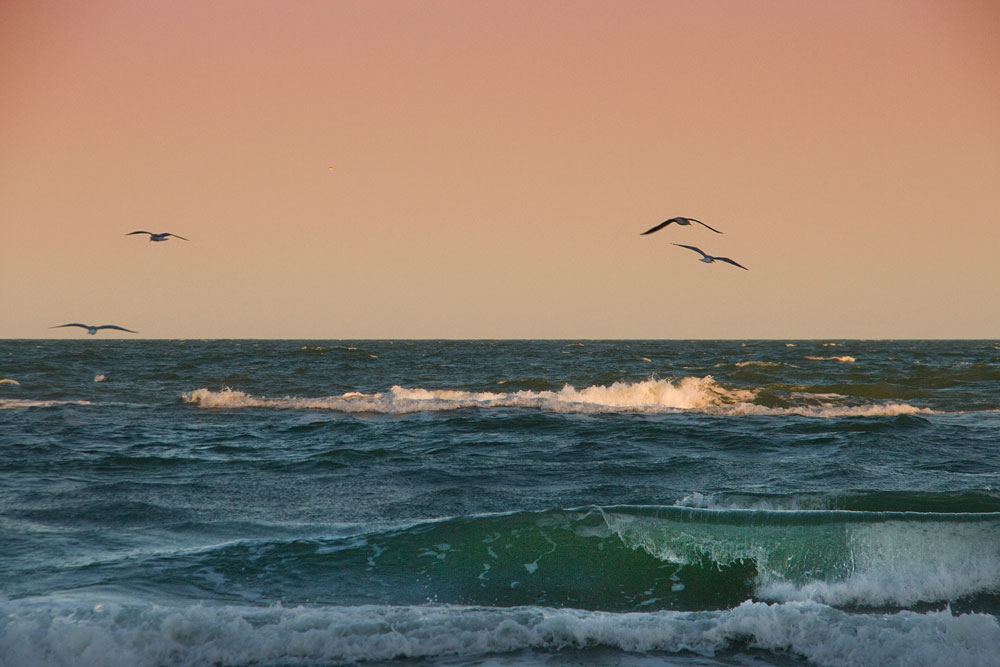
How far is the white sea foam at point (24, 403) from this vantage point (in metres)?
25.4

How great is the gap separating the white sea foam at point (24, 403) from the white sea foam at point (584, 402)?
3452 mm

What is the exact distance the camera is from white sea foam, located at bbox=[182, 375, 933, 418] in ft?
79.9

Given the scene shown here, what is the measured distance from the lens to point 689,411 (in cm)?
2431

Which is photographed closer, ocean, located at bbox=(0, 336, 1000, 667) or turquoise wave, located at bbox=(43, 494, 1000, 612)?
ocean, located at bbox=(0, 336, 1000, 667)

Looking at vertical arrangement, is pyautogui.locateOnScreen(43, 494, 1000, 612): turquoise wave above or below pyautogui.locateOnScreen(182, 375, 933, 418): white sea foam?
below

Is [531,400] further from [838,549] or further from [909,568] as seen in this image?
[909,568]

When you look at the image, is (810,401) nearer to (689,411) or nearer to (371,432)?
(689,411)

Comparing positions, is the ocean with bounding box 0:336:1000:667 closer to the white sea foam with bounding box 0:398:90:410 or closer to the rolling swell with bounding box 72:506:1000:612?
the rolling swell with bounding box 72:506:1000:612

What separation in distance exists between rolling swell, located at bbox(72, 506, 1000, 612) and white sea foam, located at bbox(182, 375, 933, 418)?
45.2 feet

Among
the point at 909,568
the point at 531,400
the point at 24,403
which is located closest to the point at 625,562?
the point at 909,568

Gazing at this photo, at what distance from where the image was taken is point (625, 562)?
31.1ft

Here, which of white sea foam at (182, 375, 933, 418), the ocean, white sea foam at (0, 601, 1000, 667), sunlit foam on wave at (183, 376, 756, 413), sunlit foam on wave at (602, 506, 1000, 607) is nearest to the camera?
white sea foam at (0, 601, 1000, 667)

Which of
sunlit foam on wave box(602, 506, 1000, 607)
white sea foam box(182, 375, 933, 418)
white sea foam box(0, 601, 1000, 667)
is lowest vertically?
white sea foam box(0, 601, 1000, 667)

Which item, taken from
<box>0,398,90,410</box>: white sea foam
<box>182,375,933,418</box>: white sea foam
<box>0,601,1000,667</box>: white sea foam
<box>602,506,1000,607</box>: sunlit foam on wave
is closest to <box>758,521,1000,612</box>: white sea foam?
<box>602,506,1000,607</box>: sunlit foam on wave
